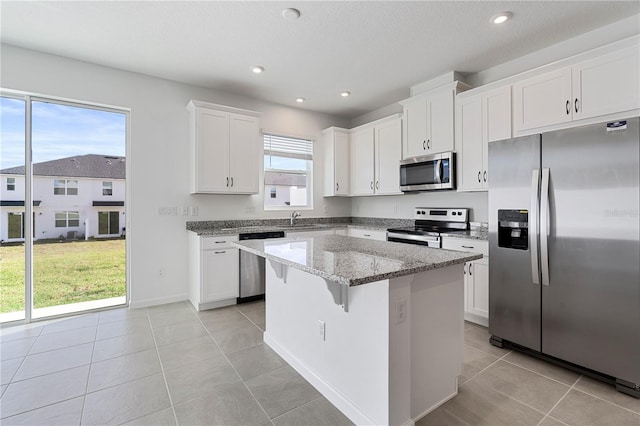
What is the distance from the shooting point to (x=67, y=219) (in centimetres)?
332

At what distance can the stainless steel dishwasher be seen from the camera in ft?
12.3

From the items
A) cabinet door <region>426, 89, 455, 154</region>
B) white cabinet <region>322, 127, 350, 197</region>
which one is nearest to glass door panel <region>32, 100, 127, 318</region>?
white cabinet <region>322, 127, 350, 197</region>

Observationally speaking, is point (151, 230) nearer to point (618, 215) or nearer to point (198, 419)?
point (198, 419)

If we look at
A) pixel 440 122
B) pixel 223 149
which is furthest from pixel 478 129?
pixel 223 149

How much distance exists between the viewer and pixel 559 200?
2178mm

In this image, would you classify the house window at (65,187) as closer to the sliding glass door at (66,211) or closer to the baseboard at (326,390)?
the sliding glass door at (66,211)

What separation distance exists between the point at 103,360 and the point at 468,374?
2.80 m

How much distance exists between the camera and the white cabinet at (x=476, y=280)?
2875mm

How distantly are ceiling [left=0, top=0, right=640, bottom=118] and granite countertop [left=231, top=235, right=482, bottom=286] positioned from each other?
73.5 inches

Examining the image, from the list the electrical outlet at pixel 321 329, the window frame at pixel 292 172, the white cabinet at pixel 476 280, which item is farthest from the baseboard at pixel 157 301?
the white cabinet at pixel 476 280

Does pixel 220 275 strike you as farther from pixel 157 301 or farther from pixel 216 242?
pixel 157 301

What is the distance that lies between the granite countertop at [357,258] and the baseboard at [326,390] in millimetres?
843

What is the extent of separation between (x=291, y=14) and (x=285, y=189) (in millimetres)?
2695

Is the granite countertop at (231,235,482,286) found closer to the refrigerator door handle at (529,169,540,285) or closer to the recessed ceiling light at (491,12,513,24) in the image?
the refrigerator door handle at (529,169,540,285)
